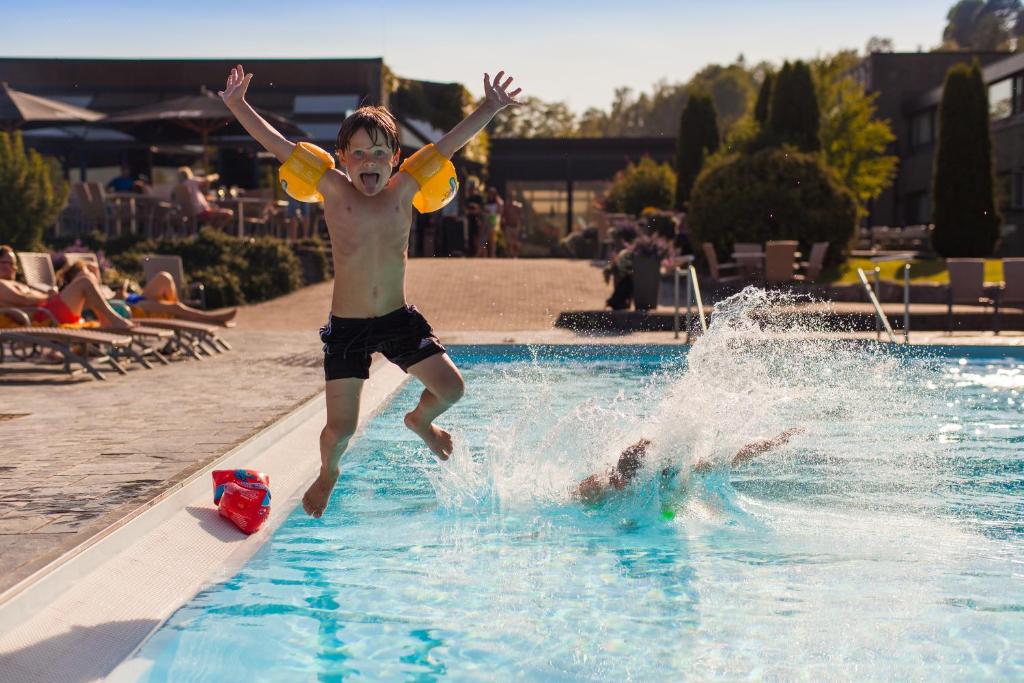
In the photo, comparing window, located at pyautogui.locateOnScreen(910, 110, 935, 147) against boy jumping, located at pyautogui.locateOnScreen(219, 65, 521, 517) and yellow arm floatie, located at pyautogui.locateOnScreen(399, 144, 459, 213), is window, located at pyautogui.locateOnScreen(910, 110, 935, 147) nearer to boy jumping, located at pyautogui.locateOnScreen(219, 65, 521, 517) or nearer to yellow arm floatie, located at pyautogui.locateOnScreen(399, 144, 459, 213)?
yellow arm floatie, located at pyautogui.locateOnScreen(399, 144, 459, 213)

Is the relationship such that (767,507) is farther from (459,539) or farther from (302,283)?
(302,283)

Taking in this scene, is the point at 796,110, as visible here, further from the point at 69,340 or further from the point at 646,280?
the point at 69,340

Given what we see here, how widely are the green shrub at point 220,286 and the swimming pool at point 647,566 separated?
1023 centimetres

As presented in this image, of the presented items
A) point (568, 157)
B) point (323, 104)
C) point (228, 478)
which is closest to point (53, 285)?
point (228, 478)

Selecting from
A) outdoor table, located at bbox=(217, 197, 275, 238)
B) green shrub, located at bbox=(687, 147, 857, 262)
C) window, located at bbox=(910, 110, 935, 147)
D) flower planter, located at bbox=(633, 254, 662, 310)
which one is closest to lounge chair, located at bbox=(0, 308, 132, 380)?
flower planter, located at bbox=(633, 254, 662, 310)

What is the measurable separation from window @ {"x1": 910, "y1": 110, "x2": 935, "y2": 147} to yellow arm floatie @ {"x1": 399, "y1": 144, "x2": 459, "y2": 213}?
35927mm

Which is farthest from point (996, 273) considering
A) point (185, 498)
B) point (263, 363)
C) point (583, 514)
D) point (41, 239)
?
point (185, 498)

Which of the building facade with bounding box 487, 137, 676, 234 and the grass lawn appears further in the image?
the building facade with bounding box 487, 137, 676, 234

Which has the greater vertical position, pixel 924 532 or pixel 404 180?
pixel 404 180

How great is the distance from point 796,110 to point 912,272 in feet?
13.0

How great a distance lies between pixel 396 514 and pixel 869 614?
7.99 ft

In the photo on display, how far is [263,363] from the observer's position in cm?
1120

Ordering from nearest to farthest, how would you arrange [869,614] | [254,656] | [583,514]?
[254,656] → [869,614] → [583,514]

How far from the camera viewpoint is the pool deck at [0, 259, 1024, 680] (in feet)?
14.5
